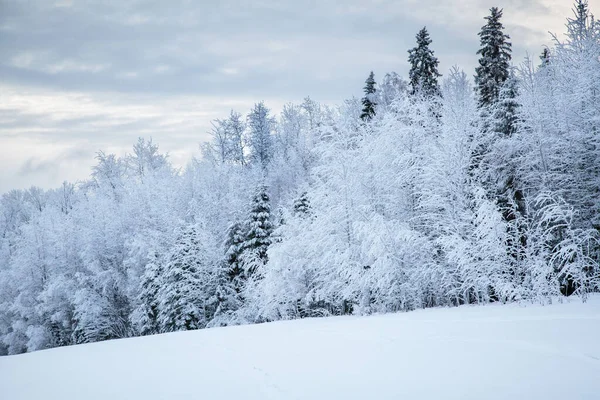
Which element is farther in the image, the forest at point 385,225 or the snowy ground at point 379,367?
the forest at point 385,225

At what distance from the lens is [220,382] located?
21.9 feet

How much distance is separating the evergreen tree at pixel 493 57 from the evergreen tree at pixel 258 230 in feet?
53.5

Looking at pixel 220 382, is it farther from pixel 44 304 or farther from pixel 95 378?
pixel 44 304

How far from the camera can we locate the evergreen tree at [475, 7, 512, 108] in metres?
23.3

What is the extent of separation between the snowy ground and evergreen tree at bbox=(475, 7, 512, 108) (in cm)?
1671

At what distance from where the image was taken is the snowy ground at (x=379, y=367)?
4930mm

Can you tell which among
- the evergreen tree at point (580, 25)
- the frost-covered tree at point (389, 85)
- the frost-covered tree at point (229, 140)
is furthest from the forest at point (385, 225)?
the frost-covered tree at point (229, 140)

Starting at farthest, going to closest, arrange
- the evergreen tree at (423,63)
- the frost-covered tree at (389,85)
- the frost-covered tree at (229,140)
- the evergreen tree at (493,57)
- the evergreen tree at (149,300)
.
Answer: the frost-covered tree at (229,140) < the frost-covered tree at (389,85) < the evergreen tree at (423,63) < the evergreen tree at (149,300) < the evergreen tree at (493,57)

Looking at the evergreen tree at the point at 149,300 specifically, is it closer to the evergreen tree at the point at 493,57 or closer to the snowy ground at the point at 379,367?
the snowy ground at the point at 379,367

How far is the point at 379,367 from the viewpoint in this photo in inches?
246

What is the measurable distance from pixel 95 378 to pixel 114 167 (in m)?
48.8

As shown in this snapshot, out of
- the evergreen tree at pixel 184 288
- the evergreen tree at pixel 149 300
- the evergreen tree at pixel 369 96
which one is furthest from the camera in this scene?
the evergreen tree at pixel 369 96

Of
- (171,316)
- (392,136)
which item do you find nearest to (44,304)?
(171,316)

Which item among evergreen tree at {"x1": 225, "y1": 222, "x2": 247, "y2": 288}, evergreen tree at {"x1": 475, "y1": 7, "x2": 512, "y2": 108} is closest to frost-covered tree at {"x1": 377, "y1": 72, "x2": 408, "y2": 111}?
evergreen tree at {"x1": 475, "y1": 7, "x2": 512, "y2": 108}
